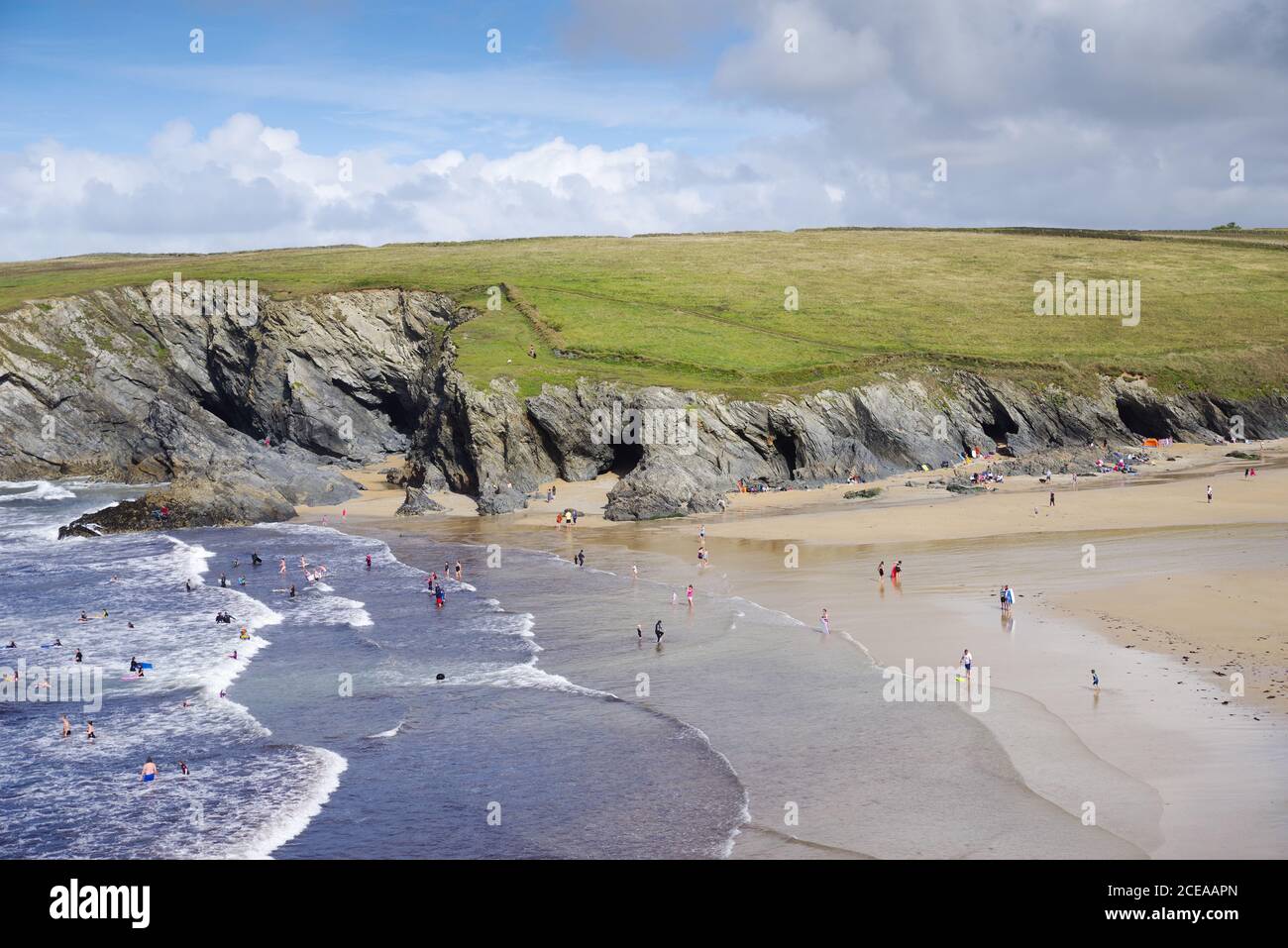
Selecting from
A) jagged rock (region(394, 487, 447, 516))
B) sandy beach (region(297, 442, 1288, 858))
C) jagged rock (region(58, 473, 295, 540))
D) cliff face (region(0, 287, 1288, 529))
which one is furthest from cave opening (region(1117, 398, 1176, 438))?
jagged rock (region(58, 473, 295, 540))

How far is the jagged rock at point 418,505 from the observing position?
248 ft

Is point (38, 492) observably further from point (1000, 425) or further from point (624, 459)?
point (1000, 425)

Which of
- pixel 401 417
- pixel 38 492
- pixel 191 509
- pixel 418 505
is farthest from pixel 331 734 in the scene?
pixel 401 417

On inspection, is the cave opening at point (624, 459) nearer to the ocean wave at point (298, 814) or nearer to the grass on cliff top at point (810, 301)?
the grass on cliff top at point (810, 301)

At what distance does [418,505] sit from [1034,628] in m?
48.7

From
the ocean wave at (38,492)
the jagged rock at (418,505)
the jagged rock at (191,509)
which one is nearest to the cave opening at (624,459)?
the jagged rock at (418,505)

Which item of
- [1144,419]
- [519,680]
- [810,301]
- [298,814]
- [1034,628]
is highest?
[810,301]

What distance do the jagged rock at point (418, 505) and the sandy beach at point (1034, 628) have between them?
5.19 ft

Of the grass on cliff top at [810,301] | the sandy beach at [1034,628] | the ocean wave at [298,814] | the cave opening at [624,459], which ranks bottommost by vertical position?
the ocean wave at [298,814]

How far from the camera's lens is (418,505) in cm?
7581

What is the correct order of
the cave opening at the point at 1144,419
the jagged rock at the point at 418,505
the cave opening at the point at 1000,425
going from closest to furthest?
the jagged rock at the point at 418,505, the cave opening at the point at 1000,425, the cave opening at the point at 1144,419

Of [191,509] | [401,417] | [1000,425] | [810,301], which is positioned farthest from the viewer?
[810,301]

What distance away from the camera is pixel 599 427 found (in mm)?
81312

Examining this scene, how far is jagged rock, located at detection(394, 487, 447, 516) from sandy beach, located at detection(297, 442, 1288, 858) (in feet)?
5.19
